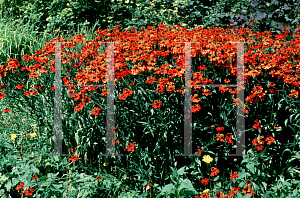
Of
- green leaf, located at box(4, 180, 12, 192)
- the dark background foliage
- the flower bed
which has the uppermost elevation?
the dark background foliage

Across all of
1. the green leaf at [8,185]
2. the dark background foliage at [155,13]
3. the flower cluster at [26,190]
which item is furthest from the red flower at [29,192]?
the dark background foliage at [155,13]

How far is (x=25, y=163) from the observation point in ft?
8.42

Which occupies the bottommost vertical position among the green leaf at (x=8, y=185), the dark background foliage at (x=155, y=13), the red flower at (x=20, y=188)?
the green leaf at (x=8, y=185)

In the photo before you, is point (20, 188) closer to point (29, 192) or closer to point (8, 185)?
point (29, 192)

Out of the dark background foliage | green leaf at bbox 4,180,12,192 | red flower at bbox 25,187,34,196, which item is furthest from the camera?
the dark background foliage

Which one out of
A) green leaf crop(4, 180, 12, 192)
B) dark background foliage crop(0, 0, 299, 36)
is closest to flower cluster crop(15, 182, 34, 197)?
green leaf crop(4, 180, 12, 192)

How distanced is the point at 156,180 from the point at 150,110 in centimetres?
69

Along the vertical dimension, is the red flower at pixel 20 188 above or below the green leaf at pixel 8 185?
above

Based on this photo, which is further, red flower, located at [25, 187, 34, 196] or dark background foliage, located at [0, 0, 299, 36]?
dark background foliage, located at [0, 0, 299, 36]

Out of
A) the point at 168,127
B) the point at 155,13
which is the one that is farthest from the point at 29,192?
the point at 155,13

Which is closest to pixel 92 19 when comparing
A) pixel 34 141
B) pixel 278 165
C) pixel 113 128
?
pixel 34 141

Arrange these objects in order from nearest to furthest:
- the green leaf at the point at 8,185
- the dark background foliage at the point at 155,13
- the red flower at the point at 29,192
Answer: the red flower at the point at 29,192 < the green leaf at the point at 8,185 < the dark background foliage at the point at 155,13

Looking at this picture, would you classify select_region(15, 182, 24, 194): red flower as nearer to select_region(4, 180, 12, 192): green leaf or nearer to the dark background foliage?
select_region(4, 180, 12, 192): green leaf

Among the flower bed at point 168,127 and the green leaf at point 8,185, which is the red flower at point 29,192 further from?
the green leaf at point 8,185
